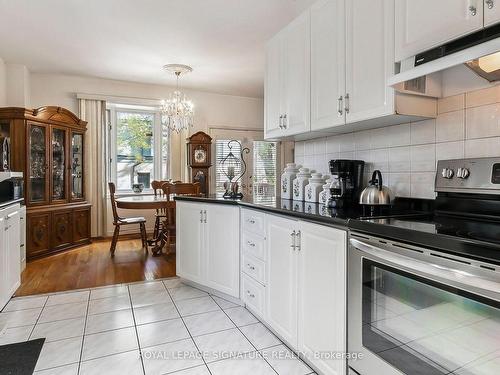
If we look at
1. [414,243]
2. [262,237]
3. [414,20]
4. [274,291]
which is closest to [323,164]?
[262,237]

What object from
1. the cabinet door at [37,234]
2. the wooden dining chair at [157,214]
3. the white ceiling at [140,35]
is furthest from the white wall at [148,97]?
the cabinet door at [37,234]

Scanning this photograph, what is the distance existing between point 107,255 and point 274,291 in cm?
300

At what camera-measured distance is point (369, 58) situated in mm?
1714

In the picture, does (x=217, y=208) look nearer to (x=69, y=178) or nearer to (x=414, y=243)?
(x=414, y=243)

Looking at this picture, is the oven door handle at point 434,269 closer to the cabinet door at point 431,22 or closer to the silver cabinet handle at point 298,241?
the silver cabinet handle at point 298,241

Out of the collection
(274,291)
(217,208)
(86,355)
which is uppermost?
(217,208)

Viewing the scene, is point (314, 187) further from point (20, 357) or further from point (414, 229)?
point (20, 357)

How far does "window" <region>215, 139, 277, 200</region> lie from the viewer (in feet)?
20.0

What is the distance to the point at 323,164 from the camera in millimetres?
2582

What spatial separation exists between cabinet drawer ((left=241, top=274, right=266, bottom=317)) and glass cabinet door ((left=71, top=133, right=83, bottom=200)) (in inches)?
140

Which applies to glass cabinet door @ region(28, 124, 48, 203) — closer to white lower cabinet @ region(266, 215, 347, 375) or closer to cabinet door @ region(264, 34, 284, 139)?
cabinet door @ region(264, 34, 284, 139)

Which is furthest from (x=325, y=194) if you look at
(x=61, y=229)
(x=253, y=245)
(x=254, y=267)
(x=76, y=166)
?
(x=76, y=166)

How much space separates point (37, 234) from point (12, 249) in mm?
1571

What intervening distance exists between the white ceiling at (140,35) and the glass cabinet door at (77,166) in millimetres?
1051
